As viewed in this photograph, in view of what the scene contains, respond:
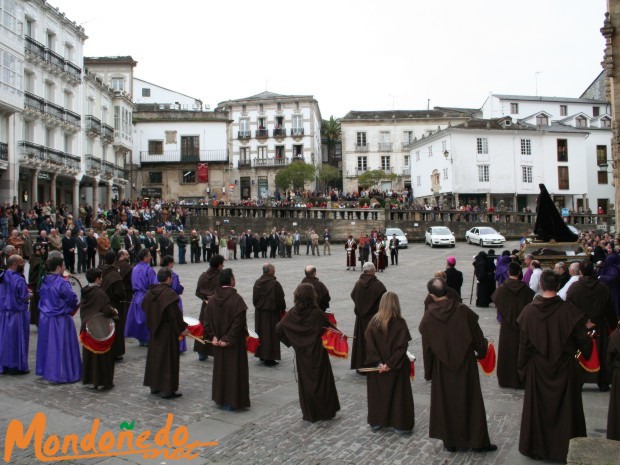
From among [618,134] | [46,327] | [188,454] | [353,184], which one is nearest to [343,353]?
[188,454]

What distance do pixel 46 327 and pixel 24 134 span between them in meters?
25.8

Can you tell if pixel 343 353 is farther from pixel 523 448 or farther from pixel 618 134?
pixel 618 134

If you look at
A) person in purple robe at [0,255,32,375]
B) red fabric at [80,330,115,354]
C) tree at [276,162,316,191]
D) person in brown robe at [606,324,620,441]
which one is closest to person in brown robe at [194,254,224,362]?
red fabric at [80,330,115,354]

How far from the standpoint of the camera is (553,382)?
19.9 ft

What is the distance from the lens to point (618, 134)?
22016 millimetres

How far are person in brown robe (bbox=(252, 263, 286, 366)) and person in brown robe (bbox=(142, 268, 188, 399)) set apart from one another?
207cm

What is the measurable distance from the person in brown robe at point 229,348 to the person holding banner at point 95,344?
1.82 m

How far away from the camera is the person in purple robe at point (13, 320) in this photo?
9.69 metres

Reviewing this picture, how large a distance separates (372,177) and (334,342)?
53804 mm

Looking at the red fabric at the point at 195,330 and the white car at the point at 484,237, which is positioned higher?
the white car at the point at 484,237

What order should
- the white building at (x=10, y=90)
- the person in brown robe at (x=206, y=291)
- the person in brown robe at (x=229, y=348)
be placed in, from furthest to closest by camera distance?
the white building at (x=10, y=90), the person in brown robe at (x=206, y=291), the person in brown robe at (x=229, y=348)

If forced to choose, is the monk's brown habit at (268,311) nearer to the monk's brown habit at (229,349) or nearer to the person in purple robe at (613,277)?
the monk's brown habit at (229,349)

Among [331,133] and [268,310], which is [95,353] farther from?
[331,133]

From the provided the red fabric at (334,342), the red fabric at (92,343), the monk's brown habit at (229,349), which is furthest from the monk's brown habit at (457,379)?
the red fabric at (92,343)
